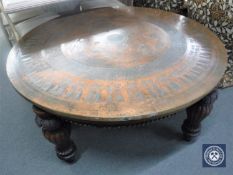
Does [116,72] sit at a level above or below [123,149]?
above

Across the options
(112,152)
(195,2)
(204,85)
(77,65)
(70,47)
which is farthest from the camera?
(195,2)

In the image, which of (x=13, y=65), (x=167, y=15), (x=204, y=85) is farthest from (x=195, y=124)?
(x=13, y=65)

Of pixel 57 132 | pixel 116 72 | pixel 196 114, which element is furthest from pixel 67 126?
pixel 196 114

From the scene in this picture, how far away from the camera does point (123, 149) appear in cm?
125

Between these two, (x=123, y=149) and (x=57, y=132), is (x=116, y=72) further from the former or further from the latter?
(x=123, y=149)

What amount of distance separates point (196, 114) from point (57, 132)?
0.61m

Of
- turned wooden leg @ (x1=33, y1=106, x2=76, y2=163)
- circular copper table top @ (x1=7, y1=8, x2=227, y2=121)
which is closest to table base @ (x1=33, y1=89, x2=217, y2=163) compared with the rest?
turned wooden leg @ (x1=33, y1=106, x2=76, y2=163)

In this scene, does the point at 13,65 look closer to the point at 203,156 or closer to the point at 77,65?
the point at 77,65

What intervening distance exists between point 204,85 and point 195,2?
0.78 m

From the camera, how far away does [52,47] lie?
1136mm

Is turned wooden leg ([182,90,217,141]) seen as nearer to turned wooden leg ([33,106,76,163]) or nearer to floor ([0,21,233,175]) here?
floor ([0,21,233,175])

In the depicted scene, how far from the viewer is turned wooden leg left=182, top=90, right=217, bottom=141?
3.38 ft

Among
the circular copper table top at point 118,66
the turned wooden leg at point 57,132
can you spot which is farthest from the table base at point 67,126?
the circular copper table top at point 118,66

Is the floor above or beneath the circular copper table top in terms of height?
beneath
